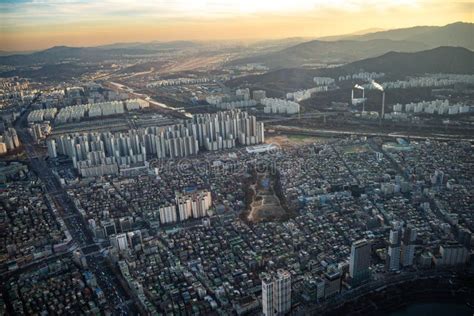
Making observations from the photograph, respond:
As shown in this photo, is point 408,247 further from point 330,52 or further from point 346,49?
point 346,49

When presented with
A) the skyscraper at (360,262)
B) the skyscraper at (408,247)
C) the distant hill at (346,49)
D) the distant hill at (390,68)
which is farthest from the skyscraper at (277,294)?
the distant hill at (346,49)

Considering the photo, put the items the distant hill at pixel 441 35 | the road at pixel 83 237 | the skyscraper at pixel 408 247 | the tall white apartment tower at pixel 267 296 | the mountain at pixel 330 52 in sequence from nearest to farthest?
the tall white apartment tower at pixel 267 296 < the road at pixel 83 237 < the skyscraper at pixel 408 247 < the distant hill at pixel 441 35 < the mountain at pixel 330 52

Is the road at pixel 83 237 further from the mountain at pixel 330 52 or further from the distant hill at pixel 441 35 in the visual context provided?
the mountain at pixel 330 52

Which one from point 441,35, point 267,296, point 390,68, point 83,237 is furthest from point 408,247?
point 441,35

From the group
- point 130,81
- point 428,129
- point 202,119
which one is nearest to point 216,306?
point 202,119

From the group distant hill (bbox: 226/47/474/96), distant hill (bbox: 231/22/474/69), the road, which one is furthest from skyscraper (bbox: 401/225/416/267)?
distant hill (bbox: 231/22/474/69)

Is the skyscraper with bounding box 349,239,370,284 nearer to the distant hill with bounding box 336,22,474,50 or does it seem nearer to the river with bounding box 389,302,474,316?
the river with bounding box 389,302,474,316
